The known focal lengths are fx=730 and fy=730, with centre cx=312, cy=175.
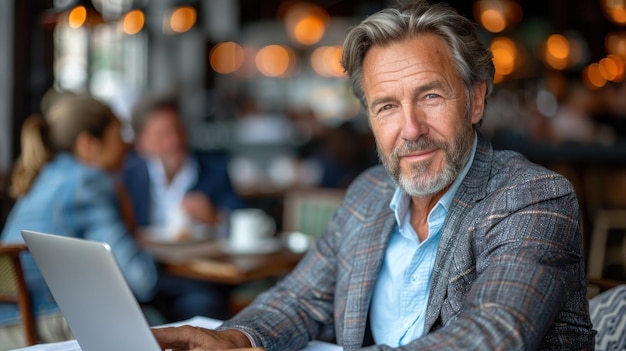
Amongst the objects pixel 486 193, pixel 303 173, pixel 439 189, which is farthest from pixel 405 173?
pixel 303 173

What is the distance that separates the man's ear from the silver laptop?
3.17ft

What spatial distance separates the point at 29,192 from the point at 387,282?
5.92ft

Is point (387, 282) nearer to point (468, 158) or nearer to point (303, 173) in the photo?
point (468, 158)

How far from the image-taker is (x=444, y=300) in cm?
155

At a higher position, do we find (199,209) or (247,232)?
(247,232)

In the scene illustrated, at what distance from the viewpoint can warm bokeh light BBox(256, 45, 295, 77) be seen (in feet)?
47.4

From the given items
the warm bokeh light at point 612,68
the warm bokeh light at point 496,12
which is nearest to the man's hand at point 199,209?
the warm bokeh light at point 496,12

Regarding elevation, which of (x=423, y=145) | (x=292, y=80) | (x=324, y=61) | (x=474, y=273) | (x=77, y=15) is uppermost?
(x=77, y=15)

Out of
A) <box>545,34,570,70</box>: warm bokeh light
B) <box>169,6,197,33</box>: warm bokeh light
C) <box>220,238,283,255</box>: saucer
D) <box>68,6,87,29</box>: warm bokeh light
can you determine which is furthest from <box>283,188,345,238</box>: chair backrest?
<box>545,34,570,70</box>: warm bokeh light

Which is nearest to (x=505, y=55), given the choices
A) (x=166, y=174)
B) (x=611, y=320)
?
(x=166, y=174)

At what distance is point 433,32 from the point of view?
169cm

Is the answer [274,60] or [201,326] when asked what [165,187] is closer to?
[201,326]

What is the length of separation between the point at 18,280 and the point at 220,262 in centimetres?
88

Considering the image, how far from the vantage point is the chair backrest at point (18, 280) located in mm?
2182
